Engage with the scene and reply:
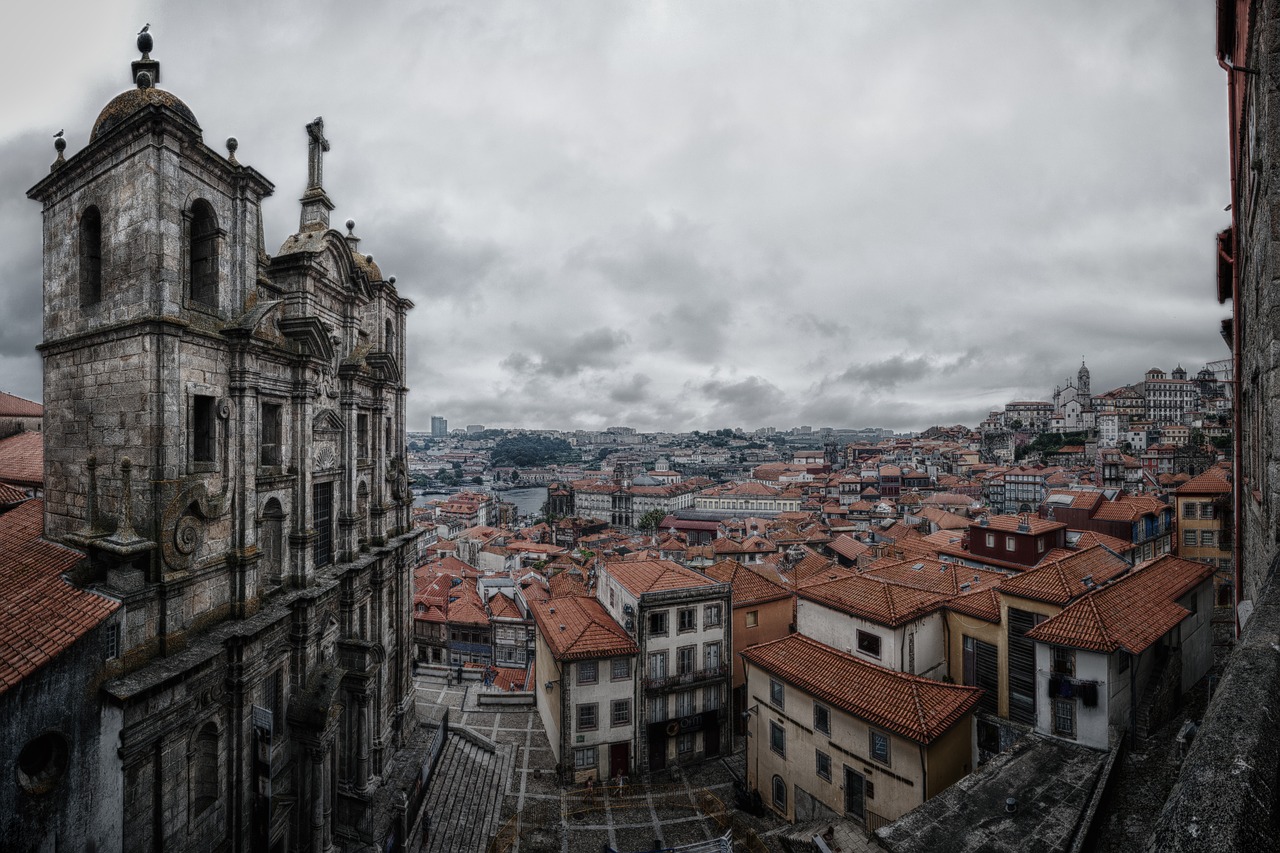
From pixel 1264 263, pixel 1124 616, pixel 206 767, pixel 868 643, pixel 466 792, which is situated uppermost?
pixel 1264 263

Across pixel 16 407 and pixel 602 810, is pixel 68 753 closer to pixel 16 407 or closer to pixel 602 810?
pixel 602 810

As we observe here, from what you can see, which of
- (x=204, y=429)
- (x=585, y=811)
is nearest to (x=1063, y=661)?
(x=585, y=811)

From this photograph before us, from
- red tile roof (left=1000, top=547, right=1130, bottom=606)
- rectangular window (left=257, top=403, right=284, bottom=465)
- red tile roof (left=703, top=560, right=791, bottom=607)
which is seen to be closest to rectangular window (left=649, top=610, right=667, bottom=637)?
red tile roof (left=703, top=560, right=791, bottom=607)

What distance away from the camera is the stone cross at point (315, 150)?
66.5ft

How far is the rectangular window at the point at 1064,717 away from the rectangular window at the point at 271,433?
77.6 ft

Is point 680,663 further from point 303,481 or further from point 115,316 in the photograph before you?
point 115,316

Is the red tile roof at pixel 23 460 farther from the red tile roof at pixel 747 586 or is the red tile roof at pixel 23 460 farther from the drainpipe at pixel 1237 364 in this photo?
the drainpipe at pixel 1237 364

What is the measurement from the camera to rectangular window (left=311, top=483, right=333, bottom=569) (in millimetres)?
18062

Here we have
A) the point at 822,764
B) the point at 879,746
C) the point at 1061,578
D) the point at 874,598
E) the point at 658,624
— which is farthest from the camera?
the point at 658,624

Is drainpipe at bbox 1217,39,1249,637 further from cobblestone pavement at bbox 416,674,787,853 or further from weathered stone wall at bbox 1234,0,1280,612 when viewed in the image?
cobblestone pavement at bbox 416,674,787,853

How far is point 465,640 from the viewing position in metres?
42.6

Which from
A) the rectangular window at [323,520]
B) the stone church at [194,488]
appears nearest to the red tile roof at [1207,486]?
the stone church at [194,488]

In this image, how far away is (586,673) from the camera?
24.9 m

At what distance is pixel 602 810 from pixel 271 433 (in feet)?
60.8
